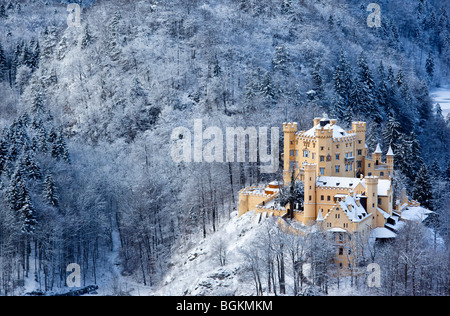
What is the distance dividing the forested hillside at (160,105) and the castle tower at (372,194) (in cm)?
1180

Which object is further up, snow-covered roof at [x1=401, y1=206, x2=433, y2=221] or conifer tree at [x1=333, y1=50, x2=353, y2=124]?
conifer tree at [x1=333, y1=50, x2=353, y2=124]

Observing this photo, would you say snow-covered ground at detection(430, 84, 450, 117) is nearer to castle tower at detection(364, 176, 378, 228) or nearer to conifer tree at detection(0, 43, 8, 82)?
castle tower at detection(364, 176, 378, 228)

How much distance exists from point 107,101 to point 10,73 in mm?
27860

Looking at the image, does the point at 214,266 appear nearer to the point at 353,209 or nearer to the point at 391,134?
the point at 353,209

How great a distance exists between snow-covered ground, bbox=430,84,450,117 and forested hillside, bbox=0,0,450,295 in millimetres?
3705

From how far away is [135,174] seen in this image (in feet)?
385

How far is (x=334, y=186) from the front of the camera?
86938 millimetres

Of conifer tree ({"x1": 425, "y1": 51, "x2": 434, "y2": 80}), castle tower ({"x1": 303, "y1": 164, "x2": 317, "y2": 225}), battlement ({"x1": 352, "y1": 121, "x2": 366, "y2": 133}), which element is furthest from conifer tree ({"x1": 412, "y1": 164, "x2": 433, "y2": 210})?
conifer tree ({"x1": 425, "y1": 51, "x2": 434, "y2": 80})

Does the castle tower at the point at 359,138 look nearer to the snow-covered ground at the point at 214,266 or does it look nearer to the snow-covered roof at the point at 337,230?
the snow-covered ground at the point at 214,266

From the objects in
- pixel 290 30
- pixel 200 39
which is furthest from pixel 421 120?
pixel 200 39

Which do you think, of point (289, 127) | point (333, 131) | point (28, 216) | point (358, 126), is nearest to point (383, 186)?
point (333, 131)

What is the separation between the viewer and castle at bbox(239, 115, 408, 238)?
8288 cm

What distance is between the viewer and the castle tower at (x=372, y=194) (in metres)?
85.1
